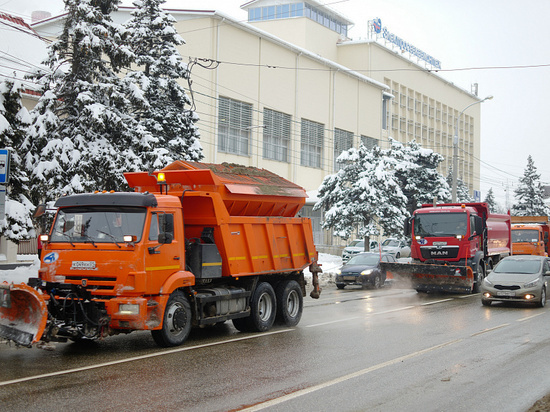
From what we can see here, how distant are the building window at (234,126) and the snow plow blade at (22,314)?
35.6 metres

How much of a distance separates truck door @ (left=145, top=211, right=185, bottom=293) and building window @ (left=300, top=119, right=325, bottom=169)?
142 feet

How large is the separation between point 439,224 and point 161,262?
49.0 feet

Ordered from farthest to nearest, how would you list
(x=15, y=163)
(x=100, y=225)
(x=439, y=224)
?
(x=439, y=224) < (x=15, y=163) < (x=100, y=225)

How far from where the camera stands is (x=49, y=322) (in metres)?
9.86

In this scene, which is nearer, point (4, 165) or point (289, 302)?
point (4, 165)

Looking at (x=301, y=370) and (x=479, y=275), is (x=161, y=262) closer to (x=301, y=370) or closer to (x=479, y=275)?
(x=301, y=370)

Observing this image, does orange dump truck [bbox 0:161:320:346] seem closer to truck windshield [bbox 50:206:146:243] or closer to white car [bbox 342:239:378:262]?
truck windshield [bbox 50:206:146:243]

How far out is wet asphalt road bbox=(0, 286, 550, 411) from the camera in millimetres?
7418

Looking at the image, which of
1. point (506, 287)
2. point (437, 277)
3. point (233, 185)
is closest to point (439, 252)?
point (437, 277)

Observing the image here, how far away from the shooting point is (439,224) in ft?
76.9

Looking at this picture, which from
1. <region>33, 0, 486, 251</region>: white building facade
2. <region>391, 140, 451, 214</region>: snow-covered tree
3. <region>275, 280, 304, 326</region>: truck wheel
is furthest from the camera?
<region>391, 140, 451, 214</region>: snow-covered tree

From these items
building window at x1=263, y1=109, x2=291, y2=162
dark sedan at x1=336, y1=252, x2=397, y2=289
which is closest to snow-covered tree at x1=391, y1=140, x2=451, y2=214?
building window at x1=263, y1=109, x2=291, y2=162

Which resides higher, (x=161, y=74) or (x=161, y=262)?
(x=161, y=74)

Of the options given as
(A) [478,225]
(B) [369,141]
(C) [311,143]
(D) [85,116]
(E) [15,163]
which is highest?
(B) [369,141]
